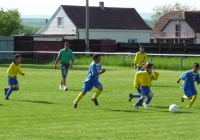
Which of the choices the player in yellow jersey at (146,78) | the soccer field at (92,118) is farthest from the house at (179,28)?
the player in yellow jersey at (146,78)

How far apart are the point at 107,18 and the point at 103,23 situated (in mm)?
1516

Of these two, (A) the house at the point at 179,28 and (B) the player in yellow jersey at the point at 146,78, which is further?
(A) the house at the point at 179,28

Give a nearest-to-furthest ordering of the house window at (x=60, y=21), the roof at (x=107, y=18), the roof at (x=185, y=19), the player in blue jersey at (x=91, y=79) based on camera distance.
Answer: the player in blue jersey at (x=91, y=79) → the roof at (x=107, y=18) → the house window at (x=60, y=21) → the roof at (x=185, y=19)

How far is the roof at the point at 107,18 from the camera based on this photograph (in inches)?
3147

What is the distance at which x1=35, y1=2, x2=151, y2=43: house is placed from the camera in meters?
79.6

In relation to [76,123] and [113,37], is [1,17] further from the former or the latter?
[76,123]

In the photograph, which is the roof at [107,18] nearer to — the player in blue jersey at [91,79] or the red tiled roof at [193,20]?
the red tiled roof at [193,20]

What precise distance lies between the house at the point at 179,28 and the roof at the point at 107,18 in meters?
11.7

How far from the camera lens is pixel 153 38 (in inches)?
4060

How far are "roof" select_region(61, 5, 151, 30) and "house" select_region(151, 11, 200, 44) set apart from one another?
1174 centimetres

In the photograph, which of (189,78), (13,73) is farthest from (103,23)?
(189,78)

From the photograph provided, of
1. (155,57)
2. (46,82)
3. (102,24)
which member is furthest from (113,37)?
(46,82)

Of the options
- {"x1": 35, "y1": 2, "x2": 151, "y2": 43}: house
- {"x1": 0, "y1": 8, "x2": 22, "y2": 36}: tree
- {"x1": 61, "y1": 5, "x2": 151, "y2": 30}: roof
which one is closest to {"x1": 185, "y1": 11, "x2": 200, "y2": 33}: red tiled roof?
{"x1": 35, "y1": 2, "x2": 151, "y2": 43}: house

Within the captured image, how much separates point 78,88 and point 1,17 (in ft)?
247
